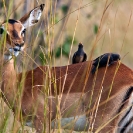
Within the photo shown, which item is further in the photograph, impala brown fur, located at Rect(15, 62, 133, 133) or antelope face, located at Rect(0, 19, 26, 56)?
antelope face, located at Rect(0, 19, 26, 56)

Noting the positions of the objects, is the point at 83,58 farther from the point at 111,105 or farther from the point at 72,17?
the point at 72,17

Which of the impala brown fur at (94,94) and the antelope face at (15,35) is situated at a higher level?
the antelope face at (15,35)

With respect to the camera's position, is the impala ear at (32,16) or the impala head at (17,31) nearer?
the impala head at (17,31)

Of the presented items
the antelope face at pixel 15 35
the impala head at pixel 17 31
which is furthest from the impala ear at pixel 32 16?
the antelope face at pixel 15 35

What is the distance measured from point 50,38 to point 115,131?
1.40 metres

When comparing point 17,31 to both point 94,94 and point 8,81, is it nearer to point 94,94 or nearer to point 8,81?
point 8,81

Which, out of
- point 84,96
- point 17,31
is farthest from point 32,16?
point 84,96

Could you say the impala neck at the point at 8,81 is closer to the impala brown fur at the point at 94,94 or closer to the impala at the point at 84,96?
the impala at the point at 84,96

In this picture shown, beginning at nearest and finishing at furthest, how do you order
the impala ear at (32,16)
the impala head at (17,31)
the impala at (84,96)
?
the impala at (84,96)
the impala head at (17,31)
the impala ear at (32,16)

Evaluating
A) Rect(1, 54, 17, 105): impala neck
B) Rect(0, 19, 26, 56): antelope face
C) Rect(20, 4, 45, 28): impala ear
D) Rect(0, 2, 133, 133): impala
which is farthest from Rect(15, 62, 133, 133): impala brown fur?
Rect(20, 4, 45, 28): impala ear

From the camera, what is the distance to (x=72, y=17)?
14680 millimetres

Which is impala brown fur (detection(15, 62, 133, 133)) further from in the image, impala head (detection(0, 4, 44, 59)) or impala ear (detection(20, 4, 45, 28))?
impala ear (detection(20, 4, 45, 28))

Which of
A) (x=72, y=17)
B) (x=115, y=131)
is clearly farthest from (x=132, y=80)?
(x=72, y=17)

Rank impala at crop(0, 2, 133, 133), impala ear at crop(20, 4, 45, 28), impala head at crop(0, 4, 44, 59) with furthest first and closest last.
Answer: impala ear at crop(20, 4, 45, 28), impala head at crop(0, 4, 44, 59), impala at crop(0, 2, 133, 133)
